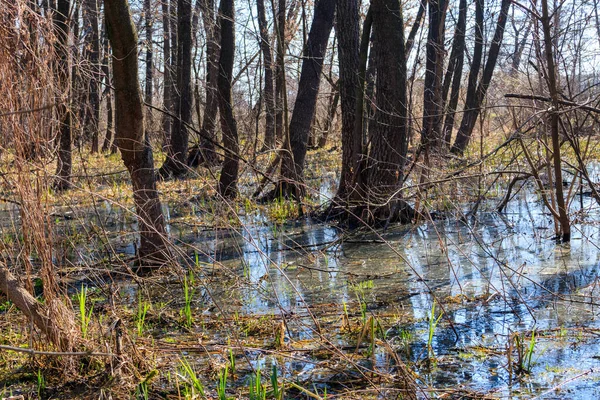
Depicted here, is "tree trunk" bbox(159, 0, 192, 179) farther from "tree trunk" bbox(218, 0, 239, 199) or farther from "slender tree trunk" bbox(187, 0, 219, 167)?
"tree trunk" bbox(218, 0, 239, 199)

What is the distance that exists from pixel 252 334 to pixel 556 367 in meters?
2.03

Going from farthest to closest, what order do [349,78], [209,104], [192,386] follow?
[209,104], [349,78], [192,386]

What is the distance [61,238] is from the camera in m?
4.38

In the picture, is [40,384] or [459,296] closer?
[40,384]

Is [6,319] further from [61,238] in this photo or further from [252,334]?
[252,334]

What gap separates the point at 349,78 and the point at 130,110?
4571 mm

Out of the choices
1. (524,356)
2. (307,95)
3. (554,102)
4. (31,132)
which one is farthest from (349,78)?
(31,132)

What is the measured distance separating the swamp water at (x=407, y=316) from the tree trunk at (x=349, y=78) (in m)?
1.63

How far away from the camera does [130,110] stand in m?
6.05

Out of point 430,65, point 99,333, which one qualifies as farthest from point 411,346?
point 430,65

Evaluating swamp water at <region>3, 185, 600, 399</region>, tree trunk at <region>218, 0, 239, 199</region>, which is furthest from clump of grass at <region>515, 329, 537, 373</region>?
tree trunk at <region>218, 0, 239, 199</region>

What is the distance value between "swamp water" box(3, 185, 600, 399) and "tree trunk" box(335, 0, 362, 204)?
163cm

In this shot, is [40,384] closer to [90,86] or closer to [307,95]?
[90,86]

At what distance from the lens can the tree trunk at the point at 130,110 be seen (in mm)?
5809
